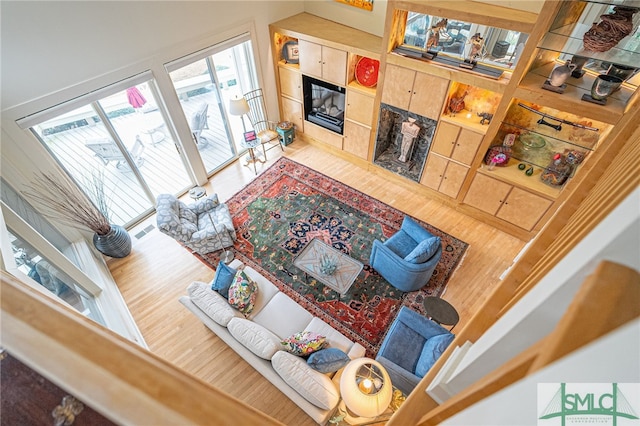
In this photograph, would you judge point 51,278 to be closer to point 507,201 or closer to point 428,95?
point 428,95

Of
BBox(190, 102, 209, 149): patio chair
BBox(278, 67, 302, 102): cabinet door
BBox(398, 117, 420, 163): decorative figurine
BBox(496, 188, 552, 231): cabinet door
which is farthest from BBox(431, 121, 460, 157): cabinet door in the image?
BBox(190, 102, 209, 149): patio chair

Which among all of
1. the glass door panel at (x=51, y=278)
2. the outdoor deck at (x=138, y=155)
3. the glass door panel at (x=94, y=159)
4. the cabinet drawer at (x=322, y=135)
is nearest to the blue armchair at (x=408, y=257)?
the cabinet drawer at (x=322, y=135)

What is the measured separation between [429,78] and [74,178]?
15.4 feet

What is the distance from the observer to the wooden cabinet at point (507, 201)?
391 cm

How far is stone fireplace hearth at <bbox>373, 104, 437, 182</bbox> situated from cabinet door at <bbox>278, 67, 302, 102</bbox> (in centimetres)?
167

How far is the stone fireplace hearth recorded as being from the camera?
4.48 m

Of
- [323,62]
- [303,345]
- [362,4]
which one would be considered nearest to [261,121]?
[323,62]

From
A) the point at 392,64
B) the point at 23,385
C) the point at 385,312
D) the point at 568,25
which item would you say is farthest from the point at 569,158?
the point at 23,385

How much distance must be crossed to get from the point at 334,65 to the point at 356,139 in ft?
4.05

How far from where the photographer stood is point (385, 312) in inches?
144

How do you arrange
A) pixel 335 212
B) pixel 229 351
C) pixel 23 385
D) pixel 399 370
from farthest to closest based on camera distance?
pixel 335 212 < pixel 229 351 < pixel 399 370 < pixel 23 385

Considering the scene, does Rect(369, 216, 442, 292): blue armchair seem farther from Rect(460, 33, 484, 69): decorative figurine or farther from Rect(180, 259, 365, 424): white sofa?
Rect(460, 33, 484, 69): decorative figurine

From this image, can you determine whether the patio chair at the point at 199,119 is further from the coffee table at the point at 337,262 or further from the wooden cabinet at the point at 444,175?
the wooden cabinet at the point at 444,175

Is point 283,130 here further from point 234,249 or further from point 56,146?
point 56,146
